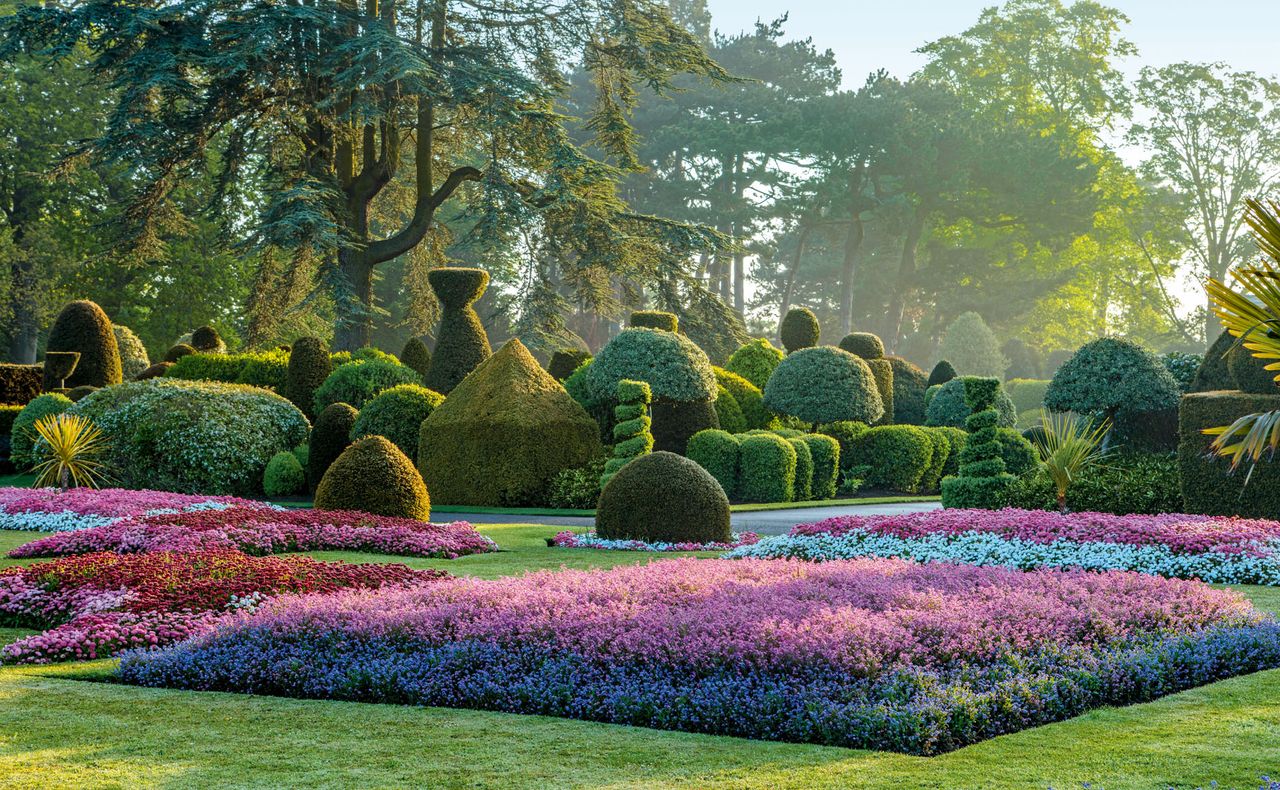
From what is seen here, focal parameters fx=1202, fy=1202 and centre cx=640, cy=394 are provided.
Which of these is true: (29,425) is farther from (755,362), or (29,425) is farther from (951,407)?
(951,407)

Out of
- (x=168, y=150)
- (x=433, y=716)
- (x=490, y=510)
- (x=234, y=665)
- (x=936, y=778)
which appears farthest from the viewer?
(x=168, y=150)

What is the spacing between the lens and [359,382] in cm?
2467

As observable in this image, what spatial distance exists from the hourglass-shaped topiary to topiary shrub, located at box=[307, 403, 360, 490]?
10.3 metres

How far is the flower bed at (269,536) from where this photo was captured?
39.9ft

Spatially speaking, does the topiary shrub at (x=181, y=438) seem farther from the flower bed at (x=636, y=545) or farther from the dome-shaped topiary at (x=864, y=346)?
the dome-shaped topiary at (x=864, y=346)

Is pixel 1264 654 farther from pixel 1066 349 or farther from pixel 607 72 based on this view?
pixel 1066 349

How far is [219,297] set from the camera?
4156 centimetres

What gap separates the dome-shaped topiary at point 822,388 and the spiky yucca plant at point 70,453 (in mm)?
13198

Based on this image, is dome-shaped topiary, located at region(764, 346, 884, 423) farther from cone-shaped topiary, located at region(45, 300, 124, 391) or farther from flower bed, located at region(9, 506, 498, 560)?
cone-shaped topiary, located at region(45, 300, 124, 391)

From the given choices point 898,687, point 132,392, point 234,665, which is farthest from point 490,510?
point 898,687

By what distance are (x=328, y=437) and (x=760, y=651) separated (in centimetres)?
1584

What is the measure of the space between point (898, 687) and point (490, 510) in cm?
1461

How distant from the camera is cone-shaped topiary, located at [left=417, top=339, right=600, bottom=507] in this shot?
66.4 feet

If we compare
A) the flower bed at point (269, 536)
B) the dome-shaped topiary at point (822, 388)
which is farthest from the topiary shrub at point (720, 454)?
the flower bed at point (269, 536)
